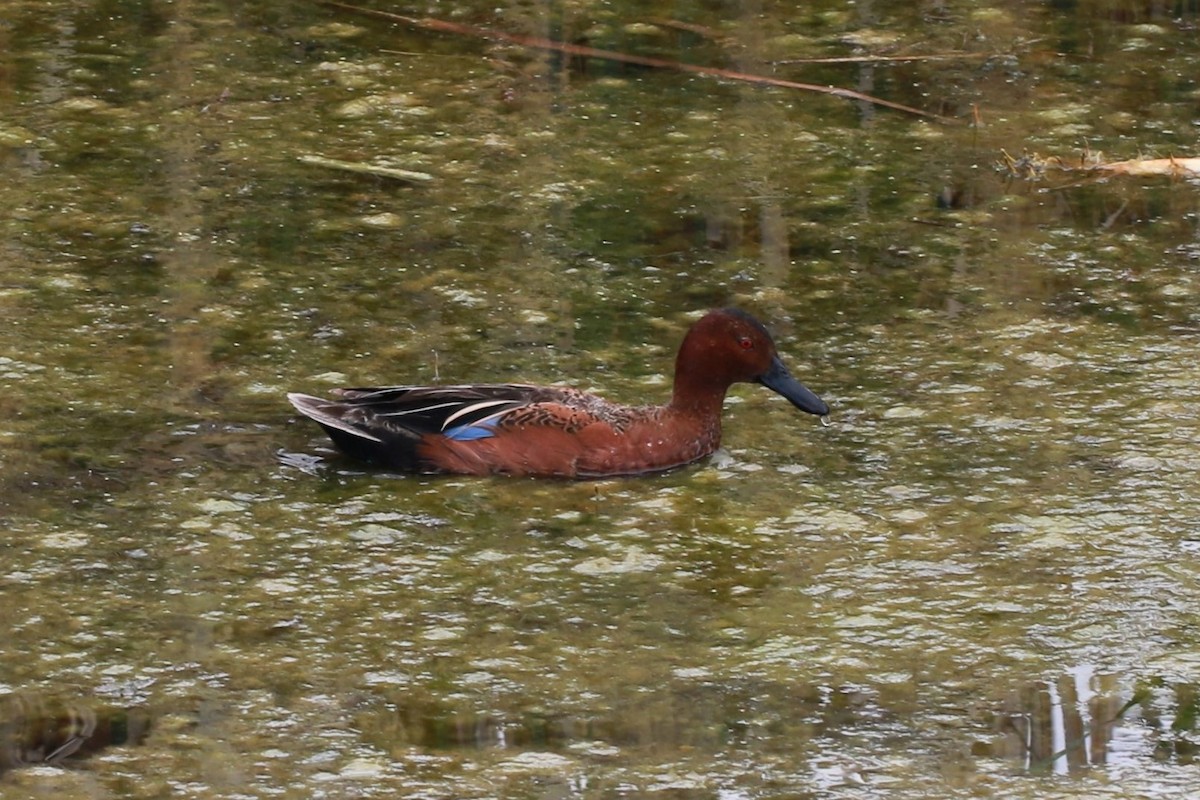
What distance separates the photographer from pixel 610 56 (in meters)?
7.08

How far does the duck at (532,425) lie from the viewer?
15.3 feet

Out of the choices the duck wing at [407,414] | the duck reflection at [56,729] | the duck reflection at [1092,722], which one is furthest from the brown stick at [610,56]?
the duck reflection at [56,729]

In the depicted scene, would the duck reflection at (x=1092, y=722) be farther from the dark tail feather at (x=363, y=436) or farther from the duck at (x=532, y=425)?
the dark tail feather at (x=363, y=436)

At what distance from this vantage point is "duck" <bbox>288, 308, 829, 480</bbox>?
467 cm

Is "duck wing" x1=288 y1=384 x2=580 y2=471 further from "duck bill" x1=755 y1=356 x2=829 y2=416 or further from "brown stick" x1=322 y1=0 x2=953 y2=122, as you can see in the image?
"brown stick" x1=322 y1=0 x2=953 y2=122

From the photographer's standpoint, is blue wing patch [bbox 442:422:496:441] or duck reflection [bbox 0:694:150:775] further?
blue wing patch [bbox 442:422:496:441]

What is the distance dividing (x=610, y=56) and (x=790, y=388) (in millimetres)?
2555

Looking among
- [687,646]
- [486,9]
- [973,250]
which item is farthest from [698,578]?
[486,9]

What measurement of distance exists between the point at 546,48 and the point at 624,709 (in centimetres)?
383

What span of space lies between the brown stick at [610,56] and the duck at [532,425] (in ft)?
7.15

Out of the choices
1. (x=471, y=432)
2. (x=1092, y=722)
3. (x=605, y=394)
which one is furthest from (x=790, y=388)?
(x=1092, y=722)

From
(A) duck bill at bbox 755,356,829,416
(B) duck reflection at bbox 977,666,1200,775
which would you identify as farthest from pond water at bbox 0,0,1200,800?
(A) duck bill at bbox 755,356,829,416

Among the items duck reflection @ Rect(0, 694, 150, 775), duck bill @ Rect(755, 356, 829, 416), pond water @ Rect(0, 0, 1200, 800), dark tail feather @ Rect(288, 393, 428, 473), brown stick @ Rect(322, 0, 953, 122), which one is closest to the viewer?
duck reflection @ Rect(0, 694, 150, 775)

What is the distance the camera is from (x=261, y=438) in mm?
4820
